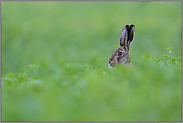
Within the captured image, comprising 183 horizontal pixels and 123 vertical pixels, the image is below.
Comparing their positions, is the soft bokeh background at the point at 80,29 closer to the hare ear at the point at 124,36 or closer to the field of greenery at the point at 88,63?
the field of greenery at the point at 88,63

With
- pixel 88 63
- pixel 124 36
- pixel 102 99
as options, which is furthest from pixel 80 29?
pixel 102 99

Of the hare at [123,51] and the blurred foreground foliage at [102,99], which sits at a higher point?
the hare at [123,51]

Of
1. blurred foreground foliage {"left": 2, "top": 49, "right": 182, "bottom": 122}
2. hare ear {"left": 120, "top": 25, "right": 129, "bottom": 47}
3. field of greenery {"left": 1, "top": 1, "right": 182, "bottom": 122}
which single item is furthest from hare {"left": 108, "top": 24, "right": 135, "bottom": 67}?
blurred foreground foliage {"left": 2, "top": 49, "right": 182, "bottom": 122}

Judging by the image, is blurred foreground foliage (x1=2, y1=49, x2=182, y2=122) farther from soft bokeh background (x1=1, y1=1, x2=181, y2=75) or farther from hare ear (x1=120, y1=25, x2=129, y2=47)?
soft bokeh background (x1=1, y1=1, x2=181, y2=75)

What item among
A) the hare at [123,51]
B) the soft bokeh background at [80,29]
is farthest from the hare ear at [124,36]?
the soft bokeh background at [80,29]

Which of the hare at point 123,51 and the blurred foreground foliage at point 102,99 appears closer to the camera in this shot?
the blurred foreground foliage at point 102,99

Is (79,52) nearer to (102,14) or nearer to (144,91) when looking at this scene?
(102,14)
